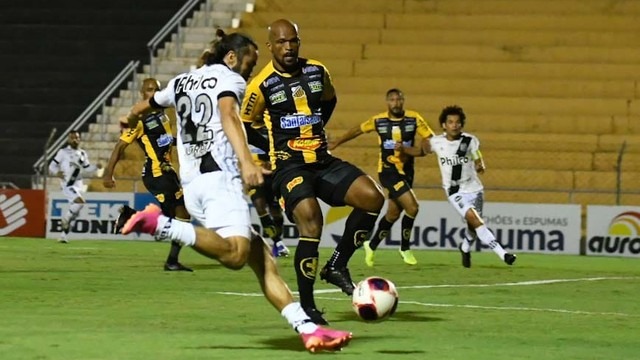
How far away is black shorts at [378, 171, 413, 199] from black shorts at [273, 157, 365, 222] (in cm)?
891

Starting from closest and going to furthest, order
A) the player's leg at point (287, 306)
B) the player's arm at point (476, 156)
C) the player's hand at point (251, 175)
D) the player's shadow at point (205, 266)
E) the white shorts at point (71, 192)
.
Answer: the player's hand at point (251, 175) → the player's leg at point (287, 306) → the player's shadow at point (205, 266) → the player's arm at point (476, 156) → the white shorts at point (71, 192)

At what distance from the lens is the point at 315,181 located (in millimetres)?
11344

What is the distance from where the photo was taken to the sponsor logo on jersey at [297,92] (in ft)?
37.4

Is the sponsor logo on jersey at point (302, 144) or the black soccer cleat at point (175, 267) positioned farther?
the black soccer cleat at point (175, 267)

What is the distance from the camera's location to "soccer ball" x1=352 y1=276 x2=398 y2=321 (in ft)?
34.9

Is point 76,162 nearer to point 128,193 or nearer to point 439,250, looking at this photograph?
point 128,193

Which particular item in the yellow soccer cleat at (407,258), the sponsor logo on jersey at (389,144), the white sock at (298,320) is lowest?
the yellow soccer cleat at (407,258)

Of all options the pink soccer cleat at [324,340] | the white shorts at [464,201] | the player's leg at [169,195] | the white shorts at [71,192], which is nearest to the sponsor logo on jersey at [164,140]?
the player's leg at [169,195]

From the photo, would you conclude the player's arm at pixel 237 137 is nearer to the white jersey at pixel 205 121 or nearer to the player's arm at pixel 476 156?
the white jersey at pixel 205 121

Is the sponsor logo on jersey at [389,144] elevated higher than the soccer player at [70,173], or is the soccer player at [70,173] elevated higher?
the sponsor logo on jersey at [389,144]

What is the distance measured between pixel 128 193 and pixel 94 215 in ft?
2.60

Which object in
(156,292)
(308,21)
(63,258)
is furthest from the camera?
(308,21)

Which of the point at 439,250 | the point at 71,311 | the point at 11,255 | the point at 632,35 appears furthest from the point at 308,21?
the point at 71,311

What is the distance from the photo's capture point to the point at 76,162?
90.7ft
